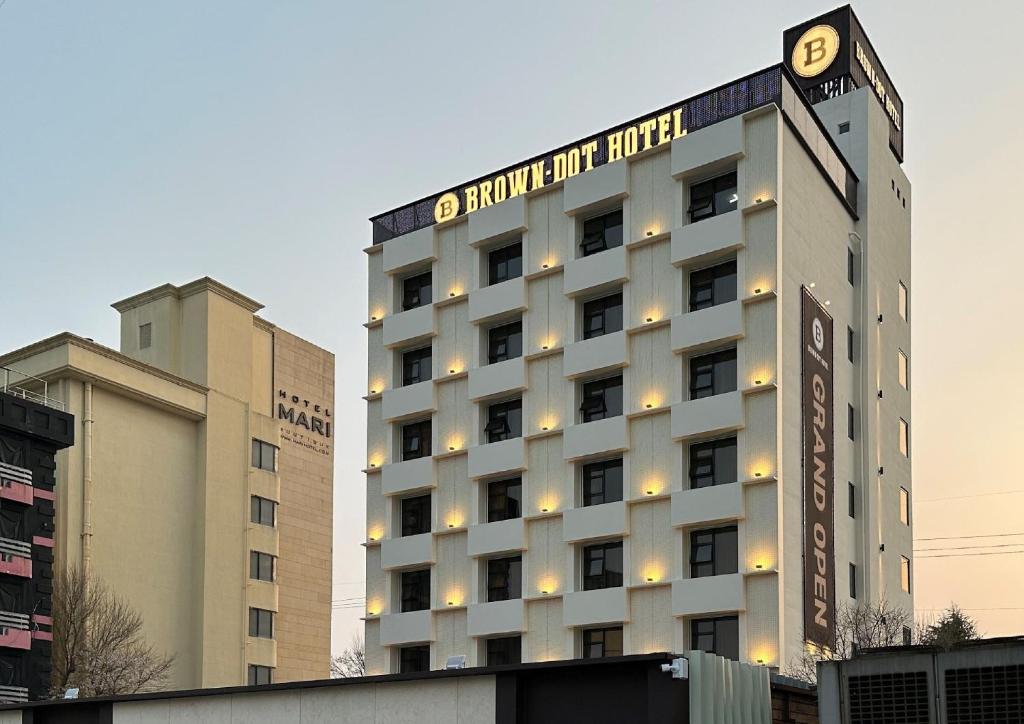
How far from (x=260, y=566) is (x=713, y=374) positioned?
159ft

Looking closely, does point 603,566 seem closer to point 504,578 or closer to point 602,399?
point 504,578

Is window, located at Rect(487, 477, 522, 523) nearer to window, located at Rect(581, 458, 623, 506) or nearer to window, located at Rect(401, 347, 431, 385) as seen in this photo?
window, located at Rect(581, 458, 623, 506)

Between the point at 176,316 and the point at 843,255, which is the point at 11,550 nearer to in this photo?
the point at 176,316

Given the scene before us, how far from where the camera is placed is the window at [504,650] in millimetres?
62094

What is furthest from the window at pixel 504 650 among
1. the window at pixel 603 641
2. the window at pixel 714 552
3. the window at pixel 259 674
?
the window at pixel 259 674

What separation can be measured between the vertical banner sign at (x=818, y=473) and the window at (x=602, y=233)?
367 inches

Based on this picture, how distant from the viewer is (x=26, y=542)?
75.1 m

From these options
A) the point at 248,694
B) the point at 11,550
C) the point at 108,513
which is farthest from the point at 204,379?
the point at 248,694

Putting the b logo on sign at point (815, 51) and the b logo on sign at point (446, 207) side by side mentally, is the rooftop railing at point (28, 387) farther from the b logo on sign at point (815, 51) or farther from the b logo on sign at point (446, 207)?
the b logo on sign at point (815, 51)

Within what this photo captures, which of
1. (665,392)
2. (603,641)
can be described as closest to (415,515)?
(603,641)

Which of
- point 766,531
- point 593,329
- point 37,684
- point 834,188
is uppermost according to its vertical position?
point 834,188

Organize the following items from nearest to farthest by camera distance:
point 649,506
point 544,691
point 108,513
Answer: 1. point 544,691
2. point 649,506
3. point 108,513

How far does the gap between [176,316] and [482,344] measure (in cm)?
3672

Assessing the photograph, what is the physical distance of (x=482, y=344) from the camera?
67188mm
